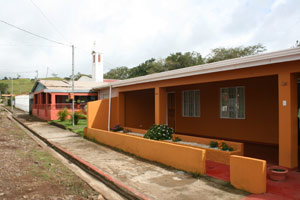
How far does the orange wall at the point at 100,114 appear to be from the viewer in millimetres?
12766

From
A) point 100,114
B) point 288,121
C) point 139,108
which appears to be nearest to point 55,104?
point 100,114

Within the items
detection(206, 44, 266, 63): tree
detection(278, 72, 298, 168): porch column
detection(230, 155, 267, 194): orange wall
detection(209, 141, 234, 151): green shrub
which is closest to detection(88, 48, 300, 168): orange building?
detection(278, 72, 298, 168): porch column

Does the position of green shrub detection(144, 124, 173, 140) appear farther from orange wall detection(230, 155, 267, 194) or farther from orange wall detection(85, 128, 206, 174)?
orange wall detection(230, 155, 267, 194)

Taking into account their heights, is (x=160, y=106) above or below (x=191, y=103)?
below

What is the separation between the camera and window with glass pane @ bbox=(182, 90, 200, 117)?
38.4ft

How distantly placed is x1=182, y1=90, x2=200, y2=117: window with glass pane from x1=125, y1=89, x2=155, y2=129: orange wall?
2358mm

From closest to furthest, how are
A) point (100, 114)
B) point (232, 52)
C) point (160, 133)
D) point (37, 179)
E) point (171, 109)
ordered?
point (37, 179) → point (160, 133) → point (171, 109) → point (100, 114) → point (232, 52)

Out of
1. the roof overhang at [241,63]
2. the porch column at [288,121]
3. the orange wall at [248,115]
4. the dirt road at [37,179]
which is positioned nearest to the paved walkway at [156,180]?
the dirt road at [37,179]

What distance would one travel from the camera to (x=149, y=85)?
35.2 feet

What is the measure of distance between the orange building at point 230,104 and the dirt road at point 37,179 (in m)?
4.28

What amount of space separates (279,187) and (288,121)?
5.46ft

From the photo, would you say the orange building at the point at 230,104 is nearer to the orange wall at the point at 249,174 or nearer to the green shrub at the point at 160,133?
the green shrub at the point at 160,133

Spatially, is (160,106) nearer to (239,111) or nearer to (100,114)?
(239,111)

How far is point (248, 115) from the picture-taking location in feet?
31.5
